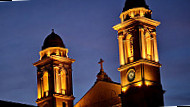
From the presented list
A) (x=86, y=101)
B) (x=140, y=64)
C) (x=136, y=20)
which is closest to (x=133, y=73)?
(x=140, y=64)

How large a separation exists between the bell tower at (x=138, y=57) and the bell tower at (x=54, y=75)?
879 cm

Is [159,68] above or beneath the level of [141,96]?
above

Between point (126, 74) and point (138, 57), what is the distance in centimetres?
191

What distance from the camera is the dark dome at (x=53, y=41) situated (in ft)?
145

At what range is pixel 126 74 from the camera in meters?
36.1

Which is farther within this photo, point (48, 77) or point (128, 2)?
point (48, 77)

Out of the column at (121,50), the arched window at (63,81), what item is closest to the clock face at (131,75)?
the column at (121,50)

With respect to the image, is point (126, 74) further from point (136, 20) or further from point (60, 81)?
point (60, 81)

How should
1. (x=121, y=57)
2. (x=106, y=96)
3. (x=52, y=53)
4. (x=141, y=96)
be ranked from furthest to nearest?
1. (x=52, y=53)
2. (x=106, y=96)
3. (x=121, y=57)
4. (x=141, y=96)

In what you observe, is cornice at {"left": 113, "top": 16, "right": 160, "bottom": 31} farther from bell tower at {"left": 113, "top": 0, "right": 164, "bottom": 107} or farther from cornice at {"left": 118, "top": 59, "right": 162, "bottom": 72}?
cornice at {"left": 118, "top": 59, "right": 162, "bottom": 72}

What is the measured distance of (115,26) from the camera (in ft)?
124

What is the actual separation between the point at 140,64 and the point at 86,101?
399 inches

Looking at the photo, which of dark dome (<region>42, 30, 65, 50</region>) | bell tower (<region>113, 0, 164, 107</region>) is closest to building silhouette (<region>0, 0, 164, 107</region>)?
bell tower (<region>113, 0, 164, 107</region>)

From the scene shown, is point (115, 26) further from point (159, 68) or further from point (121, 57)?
point (159, 68)
